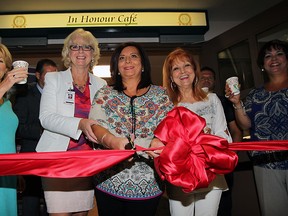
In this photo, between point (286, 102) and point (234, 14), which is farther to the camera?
point (234, 14)

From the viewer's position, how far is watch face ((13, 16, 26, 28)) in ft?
14.8

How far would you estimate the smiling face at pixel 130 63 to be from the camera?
172 cm

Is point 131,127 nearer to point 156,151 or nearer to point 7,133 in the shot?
point 156,151

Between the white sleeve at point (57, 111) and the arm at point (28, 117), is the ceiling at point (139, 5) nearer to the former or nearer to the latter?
the arm at point (28, 117)

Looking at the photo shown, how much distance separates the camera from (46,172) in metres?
1.33

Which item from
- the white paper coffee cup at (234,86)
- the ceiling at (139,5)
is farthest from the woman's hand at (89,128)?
the ceiling at (139,5)

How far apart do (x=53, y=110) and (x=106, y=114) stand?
15.7 inches

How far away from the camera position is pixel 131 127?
A: 1.55 metres

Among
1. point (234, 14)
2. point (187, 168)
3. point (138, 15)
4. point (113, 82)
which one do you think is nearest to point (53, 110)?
point (113, 82)

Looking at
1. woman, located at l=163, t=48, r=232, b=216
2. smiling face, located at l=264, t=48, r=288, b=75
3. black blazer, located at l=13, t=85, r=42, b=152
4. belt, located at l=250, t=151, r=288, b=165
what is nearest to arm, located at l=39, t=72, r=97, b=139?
woman, located at l=163, t=48, r=232, b=216

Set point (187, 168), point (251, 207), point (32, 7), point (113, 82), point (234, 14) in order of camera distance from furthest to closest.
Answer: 1. point (234, 14)
2. point (32, 7)
3. point (251, 207)
4. point (113, 82)
5. point (187, 168)

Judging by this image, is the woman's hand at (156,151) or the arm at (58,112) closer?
the woman's hand at (156,151)

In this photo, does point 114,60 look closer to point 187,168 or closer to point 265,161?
point 187,168

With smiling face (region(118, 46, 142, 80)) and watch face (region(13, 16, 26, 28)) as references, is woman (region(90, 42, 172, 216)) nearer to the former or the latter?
smiling face (region(118, 46, 142, 80))
